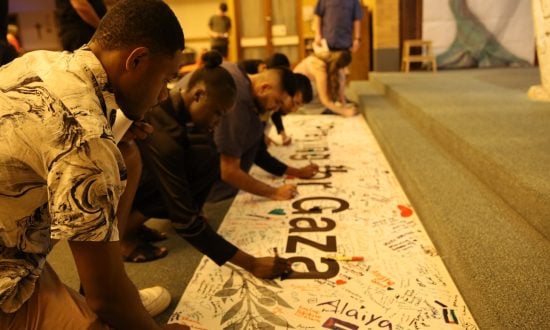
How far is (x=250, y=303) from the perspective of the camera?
4.53ft

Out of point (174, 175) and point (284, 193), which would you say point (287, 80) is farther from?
point (174, 175)

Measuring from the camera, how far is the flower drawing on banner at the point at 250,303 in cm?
128

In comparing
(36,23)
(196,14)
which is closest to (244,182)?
(196,14)

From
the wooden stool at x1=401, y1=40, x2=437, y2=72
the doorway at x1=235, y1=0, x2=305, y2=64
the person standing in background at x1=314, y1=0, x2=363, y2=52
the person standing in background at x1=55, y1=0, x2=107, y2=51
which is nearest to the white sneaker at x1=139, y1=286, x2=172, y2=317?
the person standing in background at x1=55, y1=0, x2=107, y2=51

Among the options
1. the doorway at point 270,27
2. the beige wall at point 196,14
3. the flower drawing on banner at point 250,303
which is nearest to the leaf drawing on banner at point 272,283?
the flower drawing on banner at point 250,303

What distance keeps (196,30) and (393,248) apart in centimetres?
771

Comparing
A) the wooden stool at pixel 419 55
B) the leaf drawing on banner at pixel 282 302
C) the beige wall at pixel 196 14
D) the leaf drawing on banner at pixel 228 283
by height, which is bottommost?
the leaf drawing on banner at pixel 282 302

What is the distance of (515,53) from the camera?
611cm

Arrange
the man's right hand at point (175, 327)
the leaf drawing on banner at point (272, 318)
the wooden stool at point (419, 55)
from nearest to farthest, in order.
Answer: the man's right hand at point (175, 327) < the leaf drawing on banner at point (272, 318) < the wooden stool at point (419, 55)

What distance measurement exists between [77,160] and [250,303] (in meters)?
0.84

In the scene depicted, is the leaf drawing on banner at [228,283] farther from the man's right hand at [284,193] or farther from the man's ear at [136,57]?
the man's ear at [136,57]

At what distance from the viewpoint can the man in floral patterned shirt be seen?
688mm

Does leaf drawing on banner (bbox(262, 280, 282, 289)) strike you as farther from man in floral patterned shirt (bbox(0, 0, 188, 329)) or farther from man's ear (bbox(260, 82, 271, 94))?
man's ear (bbox(260, 82, 271, 94))

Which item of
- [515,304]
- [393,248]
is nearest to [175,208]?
[393,248]
